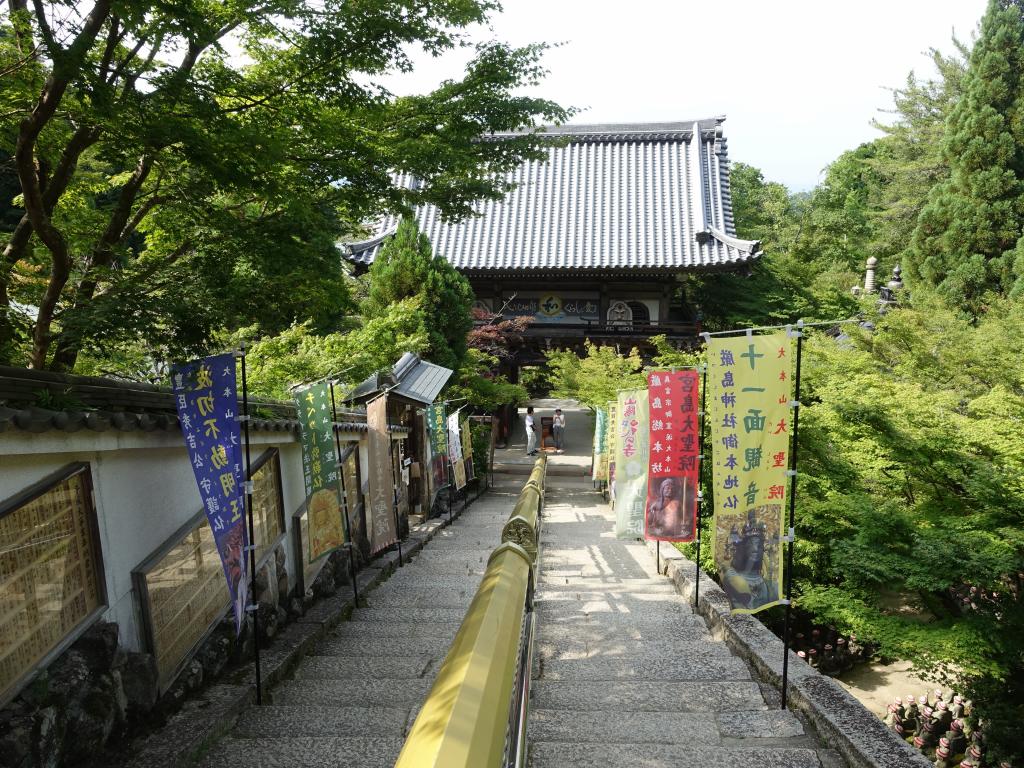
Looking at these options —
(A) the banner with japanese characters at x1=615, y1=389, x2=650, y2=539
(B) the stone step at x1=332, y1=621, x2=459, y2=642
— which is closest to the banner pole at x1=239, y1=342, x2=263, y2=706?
(B) the stone step at x1=332, y1=621, x2=459, y2=642

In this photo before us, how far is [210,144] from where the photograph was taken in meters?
4.21

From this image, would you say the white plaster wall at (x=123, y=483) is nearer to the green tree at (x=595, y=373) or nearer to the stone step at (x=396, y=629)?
the stone step at (x=396, y=629)

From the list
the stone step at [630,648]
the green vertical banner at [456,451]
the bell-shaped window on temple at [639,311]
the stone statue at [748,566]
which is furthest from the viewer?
the bell-shaped window on temple at [639,311]

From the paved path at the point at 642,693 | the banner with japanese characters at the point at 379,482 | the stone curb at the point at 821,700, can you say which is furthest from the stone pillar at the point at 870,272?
the banner with japanese characters at the point at 379,482

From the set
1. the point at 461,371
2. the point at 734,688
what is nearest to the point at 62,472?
the point at 734,688

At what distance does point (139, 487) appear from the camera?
449cm

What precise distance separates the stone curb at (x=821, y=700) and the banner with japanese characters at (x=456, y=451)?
27.9 ft

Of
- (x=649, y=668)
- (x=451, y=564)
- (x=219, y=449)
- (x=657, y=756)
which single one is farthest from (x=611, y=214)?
(x=657, y=756)

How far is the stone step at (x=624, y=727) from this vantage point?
394 centimetres

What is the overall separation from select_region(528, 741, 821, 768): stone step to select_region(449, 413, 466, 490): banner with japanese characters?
11.2 m

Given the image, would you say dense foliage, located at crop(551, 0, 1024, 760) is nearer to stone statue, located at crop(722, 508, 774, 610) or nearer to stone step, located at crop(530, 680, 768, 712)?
stone statue, located at crop(722, 508, 774, 610)

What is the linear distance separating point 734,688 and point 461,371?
1405 cm

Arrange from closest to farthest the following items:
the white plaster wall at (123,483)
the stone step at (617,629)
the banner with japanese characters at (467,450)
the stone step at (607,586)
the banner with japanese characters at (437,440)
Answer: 1. the white plaster wall at (123,483)
2. the stone step at (617,629)
3. the stone step at (607,586)
4. the banner with japanese characters at (437,440)
5. the banner with japanese characters at (467,450)

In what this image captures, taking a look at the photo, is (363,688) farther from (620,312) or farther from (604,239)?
(604,239)
